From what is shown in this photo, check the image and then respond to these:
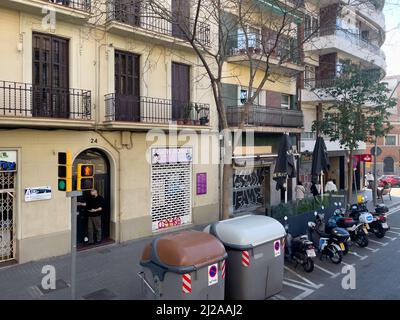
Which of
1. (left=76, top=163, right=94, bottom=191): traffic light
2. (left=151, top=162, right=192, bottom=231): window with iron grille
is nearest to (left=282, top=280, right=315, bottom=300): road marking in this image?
(left=76, top=163, right=94, bottom=191): traffic light

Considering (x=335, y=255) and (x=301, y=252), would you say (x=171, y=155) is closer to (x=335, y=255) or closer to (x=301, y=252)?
(x=301, y=252)

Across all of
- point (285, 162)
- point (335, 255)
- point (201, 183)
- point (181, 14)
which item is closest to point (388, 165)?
point (201, 183)

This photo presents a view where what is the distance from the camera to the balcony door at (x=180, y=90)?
12.9 meters

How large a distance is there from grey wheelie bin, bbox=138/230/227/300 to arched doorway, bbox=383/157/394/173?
150ft

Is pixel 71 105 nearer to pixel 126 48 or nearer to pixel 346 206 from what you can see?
pixel 126 48

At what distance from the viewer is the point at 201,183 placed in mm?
13812

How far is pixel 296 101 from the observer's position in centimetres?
1942

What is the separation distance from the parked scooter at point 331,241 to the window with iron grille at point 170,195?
502 cm

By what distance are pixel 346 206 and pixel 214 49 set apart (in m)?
8.35

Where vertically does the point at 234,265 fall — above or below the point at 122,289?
above

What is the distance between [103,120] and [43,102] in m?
1.82

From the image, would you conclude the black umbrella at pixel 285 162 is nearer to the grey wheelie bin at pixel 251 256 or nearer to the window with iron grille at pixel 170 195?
the window with iron grille at pixel 170 195

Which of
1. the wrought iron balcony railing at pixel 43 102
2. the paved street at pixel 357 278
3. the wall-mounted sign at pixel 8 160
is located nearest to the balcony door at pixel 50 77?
the wrought iron balcony railing at pixel 43 102
